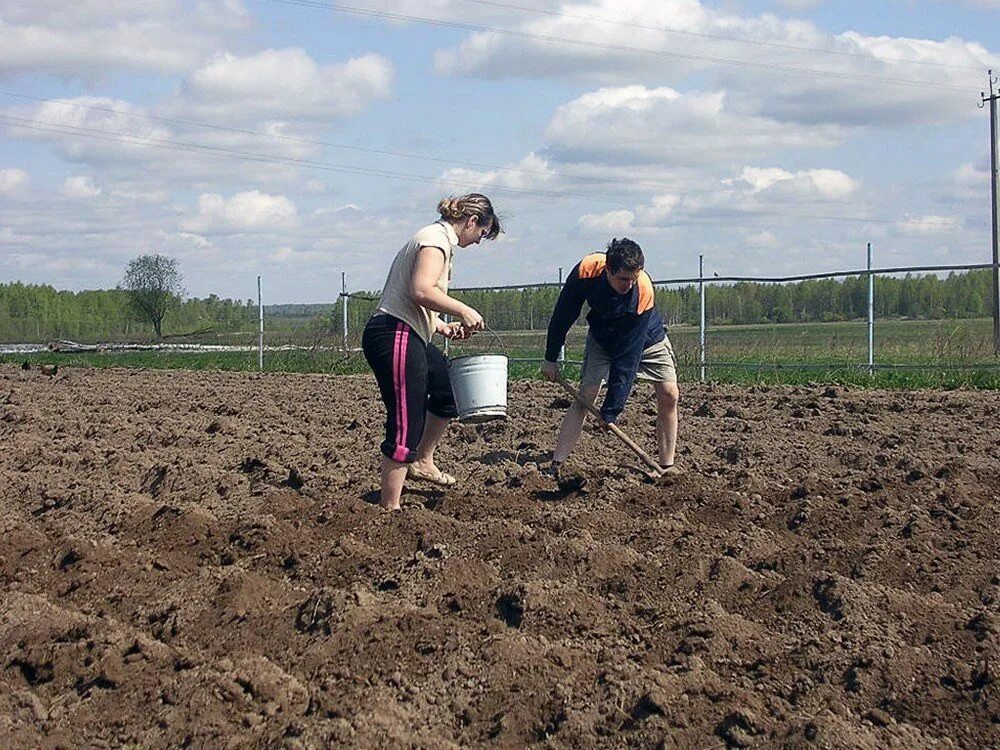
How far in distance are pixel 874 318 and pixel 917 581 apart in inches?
409

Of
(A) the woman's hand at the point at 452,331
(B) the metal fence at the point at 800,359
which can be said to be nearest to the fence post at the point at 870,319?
(B) the metal fence at the point at 800,359

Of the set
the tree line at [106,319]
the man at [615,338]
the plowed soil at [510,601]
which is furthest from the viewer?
the tree line at [106,319]

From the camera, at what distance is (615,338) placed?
24.3ft

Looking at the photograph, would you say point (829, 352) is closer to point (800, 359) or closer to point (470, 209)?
point (800, 359)

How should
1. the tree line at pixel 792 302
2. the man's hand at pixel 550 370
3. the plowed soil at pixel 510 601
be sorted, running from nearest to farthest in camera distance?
the plowed soil at pixel 510 601 < the man's hand at pixel 550 370 < the tree line at pixel 792 302

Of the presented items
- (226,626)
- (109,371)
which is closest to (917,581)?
(226,626)

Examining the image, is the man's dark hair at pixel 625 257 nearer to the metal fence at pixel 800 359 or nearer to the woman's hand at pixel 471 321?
the woman's hand at pixel 471 321

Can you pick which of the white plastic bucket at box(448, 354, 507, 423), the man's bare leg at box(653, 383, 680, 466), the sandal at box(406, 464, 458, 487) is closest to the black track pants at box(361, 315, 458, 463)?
the white plastic bucket at box(448, 354, 507, 423)

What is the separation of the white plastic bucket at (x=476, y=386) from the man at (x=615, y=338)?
1.61 feet

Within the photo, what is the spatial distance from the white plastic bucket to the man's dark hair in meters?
0.80

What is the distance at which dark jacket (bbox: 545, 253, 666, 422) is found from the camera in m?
7.16

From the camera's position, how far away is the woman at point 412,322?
20.0 ft

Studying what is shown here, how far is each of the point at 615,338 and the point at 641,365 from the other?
37cm

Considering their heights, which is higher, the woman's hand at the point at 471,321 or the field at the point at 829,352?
the woman's hand at the point at 471,321
